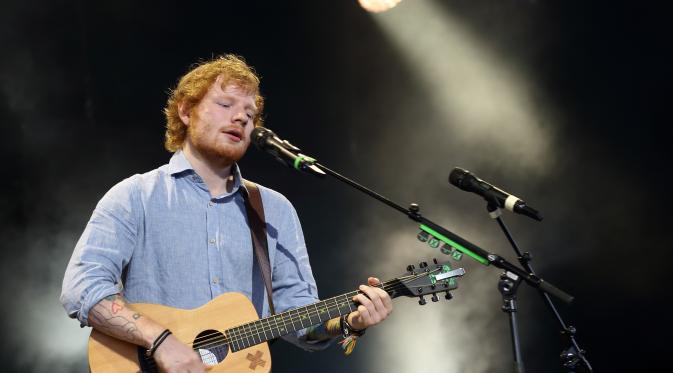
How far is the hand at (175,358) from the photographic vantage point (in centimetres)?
291

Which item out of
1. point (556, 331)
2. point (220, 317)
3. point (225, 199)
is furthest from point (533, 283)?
point (556, 331)

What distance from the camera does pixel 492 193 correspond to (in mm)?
2984

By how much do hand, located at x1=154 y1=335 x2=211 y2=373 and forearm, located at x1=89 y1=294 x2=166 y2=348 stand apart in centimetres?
7

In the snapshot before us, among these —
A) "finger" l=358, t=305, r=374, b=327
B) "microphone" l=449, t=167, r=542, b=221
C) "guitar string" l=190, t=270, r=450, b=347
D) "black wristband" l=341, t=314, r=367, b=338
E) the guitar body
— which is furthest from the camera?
"black wristband" l=341, t=314, r=367, b=338

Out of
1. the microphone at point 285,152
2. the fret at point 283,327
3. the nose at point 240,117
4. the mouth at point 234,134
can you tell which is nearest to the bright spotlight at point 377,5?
the nose at point 240,117

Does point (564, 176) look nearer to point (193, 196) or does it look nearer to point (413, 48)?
point (413, 48)

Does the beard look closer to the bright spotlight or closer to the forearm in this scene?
the forearm

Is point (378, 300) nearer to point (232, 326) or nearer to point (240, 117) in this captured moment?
point (232, 326)

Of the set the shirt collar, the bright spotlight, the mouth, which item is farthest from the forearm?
the bright spotlight

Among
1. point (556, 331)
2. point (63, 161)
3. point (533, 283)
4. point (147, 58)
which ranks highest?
point (147, 58)

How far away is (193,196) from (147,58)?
3.25 meters

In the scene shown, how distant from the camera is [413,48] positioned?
7191mm

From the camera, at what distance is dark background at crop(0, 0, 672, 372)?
5836 mm

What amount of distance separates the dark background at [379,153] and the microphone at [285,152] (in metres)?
3.45
